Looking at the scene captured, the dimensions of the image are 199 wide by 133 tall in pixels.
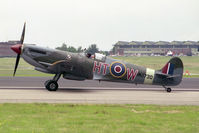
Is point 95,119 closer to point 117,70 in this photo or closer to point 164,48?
point 117,70

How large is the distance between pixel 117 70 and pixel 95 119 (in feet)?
31.4

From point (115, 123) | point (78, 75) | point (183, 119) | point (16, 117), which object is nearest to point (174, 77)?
point (78, 75)

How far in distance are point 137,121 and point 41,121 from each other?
3206 millimetres

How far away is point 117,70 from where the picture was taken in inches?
760

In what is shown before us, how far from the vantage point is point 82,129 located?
8.47 metres

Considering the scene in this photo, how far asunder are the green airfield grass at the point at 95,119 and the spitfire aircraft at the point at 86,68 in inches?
247

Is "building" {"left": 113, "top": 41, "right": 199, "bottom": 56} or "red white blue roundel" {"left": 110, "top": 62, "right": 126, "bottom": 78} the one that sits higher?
"building" {"left": 113, "top": 41, "right": 199, "bottom": 56}

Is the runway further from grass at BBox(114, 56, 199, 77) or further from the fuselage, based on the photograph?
grass at BBox(114, 56, 199, 77)

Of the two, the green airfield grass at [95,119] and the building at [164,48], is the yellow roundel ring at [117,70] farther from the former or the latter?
the building at [164,48]

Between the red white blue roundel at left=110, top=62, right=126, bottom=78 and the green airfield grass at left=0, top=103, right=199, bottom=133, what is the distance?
6244 mm

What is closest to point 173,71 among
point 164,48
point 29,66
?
point 29,66

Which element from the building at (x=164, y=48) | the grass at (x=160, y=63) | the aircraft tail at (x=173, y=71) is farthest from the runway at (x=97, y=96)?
the building at (x=164, y=48)

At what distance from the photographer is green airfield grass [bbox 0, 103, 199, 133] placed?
28.1 feet

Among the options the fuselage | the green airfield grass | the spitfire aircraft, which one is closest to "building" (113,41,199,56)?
the spitfire aircraft
